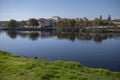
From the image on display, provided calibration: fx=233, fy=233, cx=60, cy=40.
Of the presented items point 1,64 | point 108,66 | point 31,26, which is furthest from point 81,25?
point 1,64

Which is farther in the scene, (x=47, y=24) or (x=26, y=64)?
(x=47, y=24)

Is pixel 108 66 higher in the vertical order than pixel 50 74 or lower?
lower

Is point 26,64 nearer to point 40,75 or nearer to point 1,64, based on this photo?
point 1,64

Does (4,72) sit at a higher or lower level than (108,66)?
higher

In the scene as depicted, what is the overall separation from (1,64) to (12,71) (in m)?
1.29

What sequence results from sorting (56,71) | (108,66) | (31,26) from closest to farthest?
(56,71), (108,66), (31,26)

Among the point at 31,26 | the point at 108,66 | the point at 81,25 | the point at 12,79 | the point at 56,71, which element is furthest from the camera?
the point at 31,26

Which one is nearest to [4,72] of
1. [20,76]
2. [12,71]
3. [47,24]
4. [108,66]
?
[12,71]

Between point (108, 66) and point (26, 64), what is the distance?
11.0 m

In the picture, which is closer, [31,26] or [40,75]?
[40,75]

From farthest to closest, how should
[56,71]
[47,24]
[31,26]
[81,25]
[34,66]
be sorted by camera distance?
1. [47,24]
2. [31,26]
3. [81,25]
4. [34,66]
5. [56,71]

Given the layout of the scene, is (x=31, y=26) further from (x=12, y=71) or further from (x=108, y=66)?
(x=12, y=71)

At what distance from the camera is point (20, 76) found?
7234 mm

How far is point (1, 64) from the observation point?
9047mm
